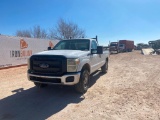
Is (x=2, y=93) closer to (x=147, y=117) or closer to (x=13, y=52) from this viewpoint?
(x=147, y=117)

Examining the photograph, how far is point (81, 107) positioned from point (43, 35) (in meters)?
51.1

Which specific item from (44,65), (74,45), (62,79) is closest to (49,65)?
(44,65)

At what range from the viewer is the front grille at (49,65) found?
5.79 m

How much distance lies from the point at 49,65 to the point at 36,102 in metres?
1.24

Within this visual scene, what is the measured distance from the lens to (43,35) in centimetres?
5438

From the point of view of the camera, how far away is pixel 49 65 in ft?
19.4

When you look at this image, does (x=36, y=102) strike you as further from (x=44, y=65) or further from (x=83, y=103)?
(x=83, y=103)

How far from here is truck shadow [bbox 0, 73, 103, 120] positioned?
188 inches

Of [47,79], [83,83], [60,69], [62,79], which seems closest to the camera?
[62,79]

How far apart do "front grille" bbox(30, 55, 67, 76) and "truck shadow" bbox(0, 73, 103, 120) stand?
0.90m

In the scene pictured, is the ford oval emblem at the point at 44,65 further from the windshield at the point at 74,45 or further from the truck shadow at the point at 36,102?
the windshield at the point at 74,45

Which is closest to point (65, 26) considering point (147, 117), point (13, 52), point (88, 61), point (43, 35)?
point (43, 35)

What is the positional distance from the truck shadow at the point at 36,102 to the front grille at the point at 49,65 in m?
0.90

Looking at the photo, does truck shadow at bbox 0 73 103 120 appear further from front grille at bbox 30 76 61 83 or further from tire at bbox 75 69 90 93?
front grille at bbox 30 76 61 83
